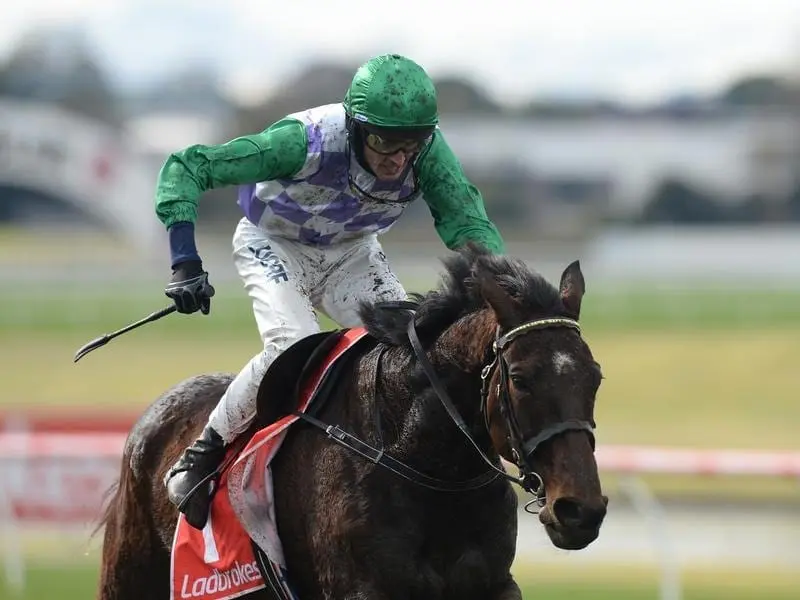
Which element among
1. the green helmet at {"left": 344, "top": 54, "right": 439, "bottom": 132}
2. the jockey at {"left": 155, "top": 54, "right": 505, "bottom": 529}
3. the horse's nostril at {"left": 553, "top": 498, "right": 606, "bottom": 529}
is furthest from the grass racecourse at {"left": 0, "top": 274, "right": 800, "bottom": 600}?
the horse's nostril at {"left": 553, "top": 498, "right": 606, "bottom": 529}

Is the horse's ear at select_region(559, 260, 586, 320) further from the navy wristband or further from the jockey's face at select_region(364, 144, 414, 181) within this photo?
the navy wristband

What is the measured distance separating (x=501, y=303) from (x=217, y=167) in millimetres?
1094

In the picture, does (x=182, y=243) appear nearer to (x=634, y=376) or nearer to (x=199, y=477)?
(x=199, y=477)

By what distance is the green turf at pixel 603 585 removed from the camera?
8.56 metres

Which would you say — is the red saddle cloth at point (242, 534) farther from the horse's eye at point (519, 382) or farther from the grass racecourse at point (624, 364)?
the grass racecourse at point (624, 364)

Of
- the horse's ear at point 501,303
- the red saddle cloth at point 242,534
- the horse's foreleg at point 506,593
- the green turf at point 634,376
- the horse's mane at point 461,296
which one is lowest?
the horse's foreleg at point 506,593

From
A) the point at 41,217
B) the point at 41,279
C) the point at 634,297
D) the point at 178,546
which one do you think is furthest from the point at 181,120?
the point at 178,546

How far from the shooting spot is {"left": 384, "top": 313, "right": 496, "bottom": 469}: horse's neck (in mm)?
3791

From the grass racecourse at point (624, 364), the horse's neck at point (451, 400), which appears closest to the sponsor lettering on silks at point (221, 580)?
the horse's neck at point (451, 400)

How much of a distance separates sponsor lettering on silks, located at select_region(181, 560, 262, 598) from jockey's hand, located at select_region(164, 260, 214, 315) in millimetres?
849

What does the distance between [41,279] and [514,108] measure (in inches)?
1271

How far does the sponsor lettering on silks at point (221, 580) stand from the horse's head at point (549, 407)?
1156 millimetres

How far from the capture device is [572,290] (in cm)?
371

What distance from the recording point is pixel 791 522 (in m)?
12.4
